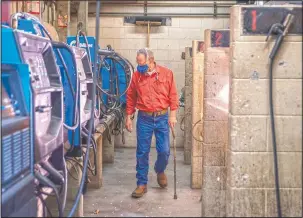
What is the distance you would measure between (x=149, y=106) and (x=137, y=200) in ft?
3.16

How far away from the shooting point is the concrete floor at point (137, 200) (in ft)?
13.5

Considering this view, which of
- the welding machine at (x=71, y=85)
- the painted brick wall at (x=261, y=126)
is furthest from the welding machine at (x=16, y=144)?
the painted brick wall at (x=261, y=126)

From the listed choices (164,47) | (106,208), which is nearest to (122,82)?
(164,47)

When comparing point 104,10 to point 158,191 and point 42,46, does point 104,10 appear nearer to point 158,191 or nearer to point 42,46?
point 158,191

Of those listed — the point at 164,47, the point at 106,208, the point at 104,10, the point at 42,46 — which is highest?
the point at 104,10

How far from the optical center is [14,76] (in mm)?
2047

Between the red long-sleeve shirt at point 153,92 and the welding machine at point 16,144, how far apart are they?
2644 mm

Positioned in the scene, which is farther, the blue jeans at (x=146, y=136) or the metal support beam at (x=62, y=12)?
the metal support beam at (x=62, y=12)

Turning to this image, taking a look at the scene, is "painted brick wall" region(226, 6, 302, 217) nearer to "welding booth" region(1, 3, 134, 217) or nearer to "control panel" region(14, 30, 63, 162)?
"welding booth" region(1, 3, 134, 217)

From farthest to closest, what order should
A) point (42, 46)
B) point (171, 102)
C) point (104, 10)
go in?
point (104, 10), point (171, 102), point (42, 46)

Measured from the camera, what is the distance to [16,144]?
6.10ft

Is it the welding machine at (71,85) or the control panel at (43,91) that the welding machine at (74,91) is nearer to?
the welding machine at (71,85)

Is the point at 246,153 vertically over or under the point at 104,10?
under

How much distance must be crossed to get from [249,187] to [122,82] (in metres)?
4.02
